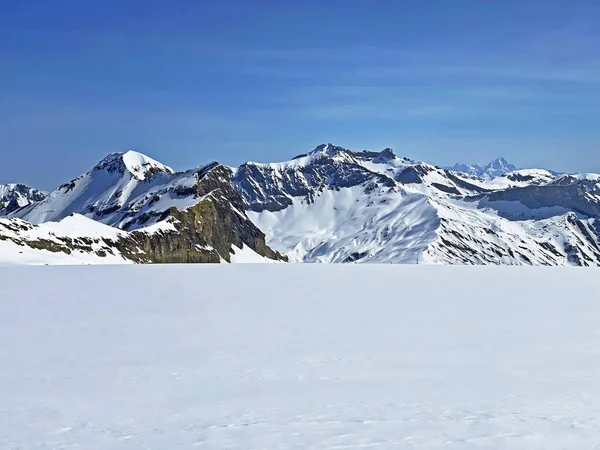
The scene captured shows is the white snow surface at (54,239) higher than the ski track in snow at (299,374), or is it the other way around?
the white snow surface at (54,239)

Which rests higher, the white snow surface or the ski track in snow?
the white snow surface

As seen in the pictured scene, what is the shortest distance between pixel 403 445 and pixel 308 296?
90.4 ft

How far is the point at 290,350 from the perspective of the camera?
907 inches

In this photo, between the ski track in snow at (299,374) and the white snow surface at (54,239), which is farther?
the white snow surface at (54,239)

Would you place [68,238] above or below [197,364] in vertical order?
above

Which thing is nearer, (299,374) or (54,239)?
(299,374)

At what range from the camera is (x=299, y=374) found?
19.6 m

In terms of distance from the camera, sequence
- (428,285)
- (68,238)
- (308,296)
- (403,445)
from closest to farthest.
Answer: (403,445) < (308,296) < (428,285) < (68,238)

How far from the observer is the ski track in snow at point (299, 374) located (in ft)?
46.8

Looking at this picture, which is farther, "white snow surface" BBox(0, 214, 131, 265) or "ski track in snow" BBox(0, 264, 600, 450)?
"white snow surface" BBox(0, 214, 131, 265)

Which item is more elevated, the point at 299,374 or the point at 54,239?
the point at 54,239

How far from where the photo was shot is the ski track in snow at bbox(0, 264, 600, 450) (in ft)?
46.8

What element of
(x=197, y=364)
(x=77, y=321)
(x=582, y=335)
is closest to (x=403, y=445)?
→ (x=197, y=364)

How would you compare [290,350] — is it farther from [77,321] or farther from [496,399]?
[77,321]
